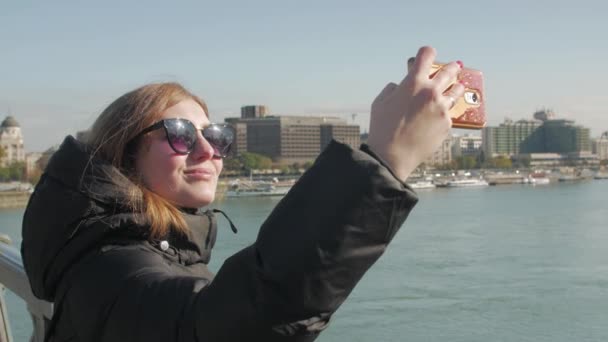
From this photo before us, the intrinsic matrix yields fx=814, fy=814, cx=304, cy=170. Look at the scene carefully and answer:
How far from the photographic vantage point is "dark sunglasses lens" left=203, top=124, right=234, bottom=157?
844 millimetres

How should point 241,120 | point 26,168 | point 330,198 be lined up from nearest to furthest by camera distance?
point 330,198, point 26,168, point 241,120

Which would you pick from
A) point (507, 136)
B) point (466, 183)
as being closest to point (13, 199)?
point (466, 183)

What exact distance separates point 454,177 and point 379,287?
1623 inches

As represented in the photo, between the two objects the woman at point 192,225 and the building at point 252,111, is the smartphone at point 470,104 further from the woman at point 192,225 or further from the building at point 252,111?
the building at point 252,111

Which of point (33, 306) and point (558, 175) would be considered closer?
point (33, 306)

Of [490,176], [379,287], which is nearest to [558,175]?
[490,176]

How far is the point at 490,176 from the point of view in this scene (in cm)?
5119

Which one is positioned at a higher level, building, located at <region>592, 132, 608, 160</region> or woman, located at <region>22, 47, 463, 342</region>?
woman, located at <region>22, 47, 463, 342</region>

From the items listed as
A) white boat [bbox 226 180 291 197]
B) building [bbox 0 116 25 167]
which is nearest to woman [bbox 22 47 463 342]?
white boat [bbox 226 180 291 197]

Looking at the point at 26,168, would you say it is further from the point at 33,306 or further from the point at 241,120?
the point at 33,306

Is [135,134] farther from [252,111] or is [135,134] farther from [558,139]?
[558,139]

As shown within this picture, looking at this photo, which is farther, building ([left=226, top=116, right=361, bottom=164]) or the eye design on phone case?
building ([left=226, top=116, right=361, bottom=164])

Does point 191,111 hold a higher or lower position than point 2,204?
higher

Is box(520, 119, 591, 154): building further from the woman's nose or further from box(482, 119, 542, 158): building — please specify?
the woman's nose
